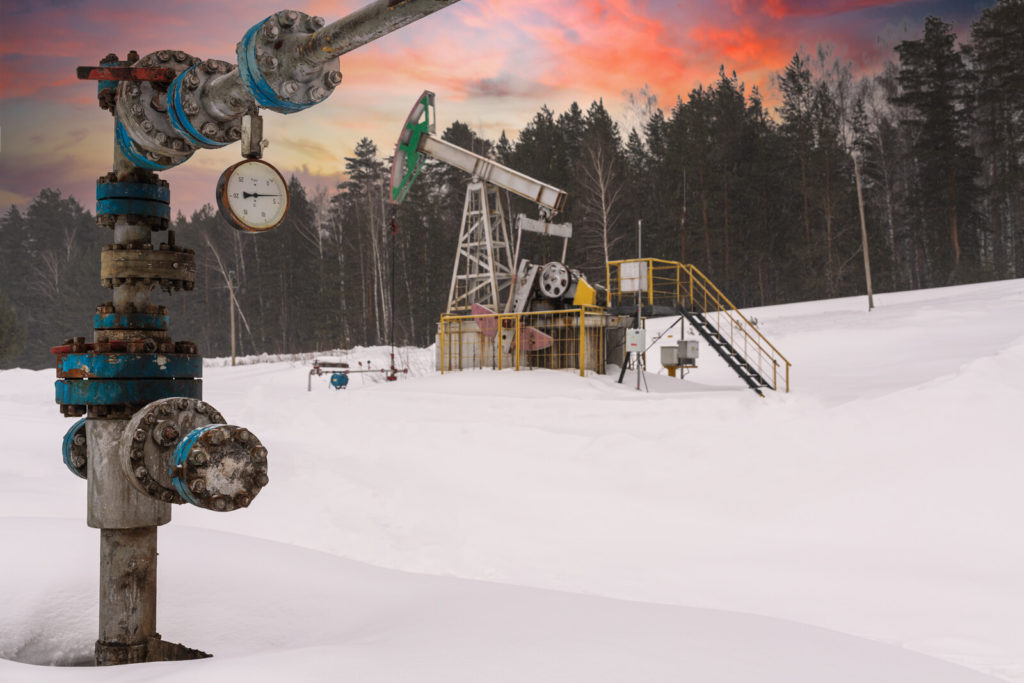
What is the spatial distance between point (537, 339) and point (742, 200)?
27.5 metres

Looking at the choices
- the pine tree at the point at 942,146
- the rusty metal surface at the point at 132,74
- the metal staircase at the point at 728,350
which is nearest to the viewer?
the rusty metal surface at the point at 132,74

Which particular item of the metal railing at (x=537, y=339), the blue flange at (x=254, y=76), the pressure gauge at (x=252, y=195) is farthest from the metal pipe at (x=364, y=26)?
the metal railing at (x=537, y=339)

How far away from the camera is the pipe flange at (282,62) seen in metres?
3.04

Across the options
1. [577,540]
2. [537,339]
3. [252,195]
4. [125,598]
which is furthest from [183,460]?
[537,339]

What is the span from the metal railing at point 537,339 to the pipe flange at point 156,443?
12824 millimetres

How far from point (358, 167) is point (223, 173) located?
1961 inches

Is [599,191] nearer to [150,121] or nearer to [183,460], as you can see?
[150,121]

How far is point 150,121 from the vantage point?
12.0 feet

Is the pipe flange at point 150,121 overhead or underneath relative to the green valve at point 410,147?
underneath

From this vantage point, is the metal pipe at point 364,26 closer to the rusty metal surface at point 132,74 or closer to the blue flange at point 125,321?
the rusty metal surface at point 132,74

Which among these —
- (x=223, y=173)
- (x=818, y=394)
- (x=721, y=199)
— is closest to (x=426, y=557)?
(x=223, y=173)

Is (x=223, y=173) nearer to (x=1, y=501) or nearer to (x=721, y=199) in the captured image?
(x=1, y=501)

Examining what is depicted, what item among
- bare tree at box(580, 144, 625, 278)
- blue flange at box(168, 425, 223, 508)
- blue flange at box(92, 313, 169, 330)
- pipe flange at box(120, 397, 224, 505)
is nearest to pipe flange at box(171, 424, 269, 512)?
blue flange at box(168, 425, 223, 508)

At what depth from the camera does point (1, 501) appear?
6.26m
